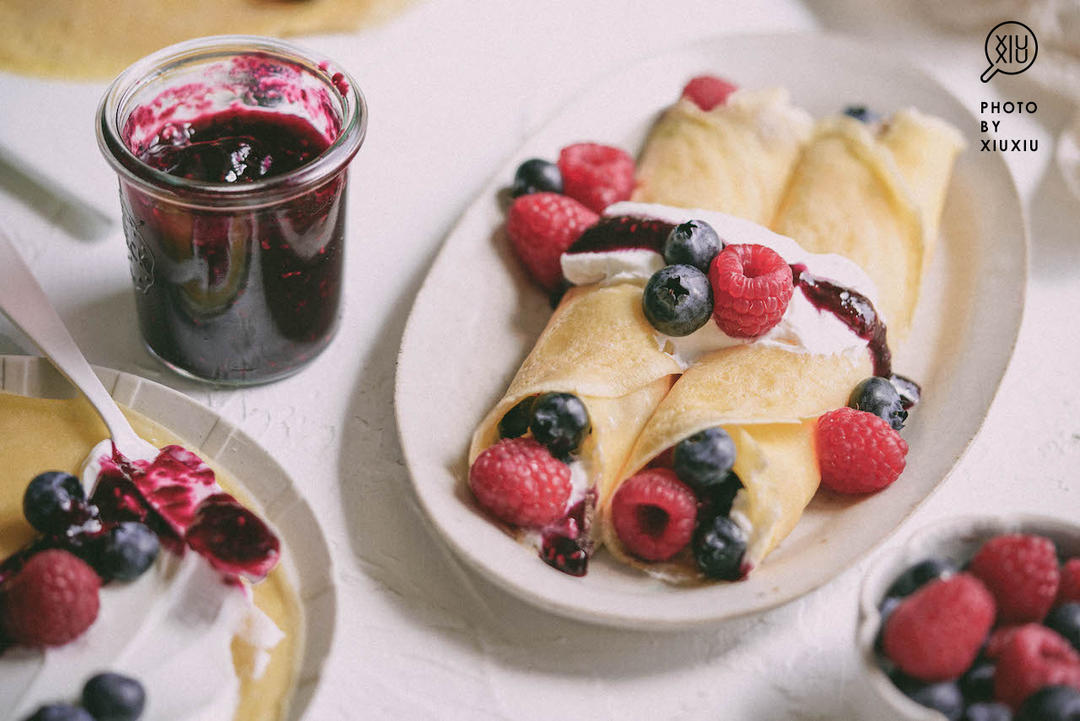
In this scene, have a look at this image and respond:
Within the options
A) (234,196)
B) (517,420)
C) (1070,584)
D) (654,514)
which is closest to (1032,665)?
(1070,584)

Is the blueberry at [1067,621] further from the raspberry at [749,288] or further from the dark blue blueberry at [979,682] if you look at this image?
the raspberry at [749,288]

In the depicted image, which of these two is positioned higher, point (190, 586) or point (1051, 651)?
point (1051, 651)

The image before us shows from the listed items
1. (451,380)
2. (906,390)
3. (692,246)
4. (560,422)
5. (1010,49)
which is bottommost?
(451,380)

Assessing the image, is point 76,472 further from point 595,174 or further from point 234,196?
point 595,174

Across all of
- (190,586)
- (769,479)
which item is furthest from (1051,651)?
(190,586)

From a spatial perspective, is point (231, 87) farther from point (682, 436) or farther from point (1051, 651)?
point (1051, 651)

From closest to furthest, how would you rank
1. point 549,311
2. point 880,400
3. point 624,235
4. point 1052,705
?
point 1052,705, point 880,400, point 624,235, point 549,311

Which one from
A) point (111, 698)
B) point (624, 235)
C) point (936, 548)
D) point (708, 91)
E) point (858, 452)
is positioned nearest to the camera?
point (111, 698)
